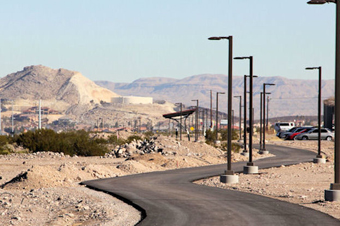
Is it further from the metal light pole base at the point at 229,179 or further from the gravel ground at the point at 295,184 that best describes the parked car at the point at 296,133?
the metal light pole base at the point at 229,179

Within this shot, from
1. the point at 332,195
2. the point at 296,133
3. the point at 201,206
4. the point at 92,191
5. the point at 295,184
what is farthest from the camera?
the point at 296,133

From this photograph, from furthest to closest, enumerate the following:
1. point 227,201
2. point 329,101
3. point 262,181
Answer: point 329,101
point 262,181
point 227,201

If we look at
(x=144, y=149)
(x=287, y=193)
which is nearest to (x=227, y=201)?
(x=287, y=193)

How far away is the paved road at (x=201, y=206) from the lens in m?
16.6

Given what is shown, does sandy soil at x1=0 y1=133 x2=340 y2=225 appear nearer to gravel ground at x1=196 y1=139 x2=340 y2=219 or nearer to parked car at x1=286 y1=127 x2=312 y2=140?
gravel ground at x1=196 y1=139 x2=340 y2=219

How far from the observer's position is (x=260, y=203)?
20547mm

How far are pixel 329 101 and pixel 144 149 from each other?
9528 cm

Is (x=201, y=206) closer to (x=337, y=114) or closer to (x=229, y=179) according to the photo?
(x=337, y=114)

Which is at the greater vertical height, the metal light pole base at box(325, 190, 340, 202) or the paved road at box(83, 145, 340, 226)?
the metal light pole base at box(325, 190, 340, 202)

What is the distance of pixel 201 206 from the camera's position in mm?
19828

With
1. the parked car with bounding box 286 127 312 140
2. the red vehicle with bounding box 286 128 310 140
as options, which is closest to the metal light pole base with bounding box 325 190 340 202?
the parked car with bounding box 286 127 312 140

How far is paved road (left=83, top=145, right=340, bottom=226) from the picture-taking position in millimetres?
16625

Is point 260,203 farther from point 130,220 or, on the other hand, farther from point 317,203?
point 130,220

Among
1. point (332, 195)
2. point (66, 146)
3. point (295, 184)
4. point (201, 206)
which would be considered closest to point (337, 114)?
point (332, 195)
